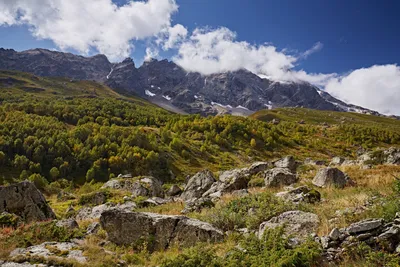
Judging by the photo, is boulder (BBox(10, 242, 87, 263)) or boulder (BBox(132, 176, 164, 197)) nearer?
boulder (BBox(10, 242, 87, 263))

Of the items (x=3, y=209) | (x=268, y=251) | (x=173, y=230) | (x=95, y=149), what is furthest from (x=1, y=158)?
(x=268, y=251)

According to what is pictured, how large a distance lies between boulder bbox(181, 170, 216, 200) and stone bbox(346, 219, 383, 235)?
19.9 m

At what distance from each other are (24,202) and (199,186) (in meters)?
16.2

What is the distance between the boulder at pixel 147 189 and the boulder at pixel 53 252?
21.0m

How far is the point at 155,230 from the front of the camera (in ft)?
40.6

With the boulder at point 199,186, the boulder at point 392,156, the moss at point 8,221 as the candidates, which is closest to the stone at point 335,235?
the moss at point 8,221

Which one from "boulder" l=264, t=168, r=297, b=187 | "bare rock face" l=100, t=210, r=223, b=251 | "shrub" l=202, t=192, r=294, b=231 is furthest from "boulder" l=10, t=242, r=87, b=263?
"boulder" l=264, t=168, r=297, b=187

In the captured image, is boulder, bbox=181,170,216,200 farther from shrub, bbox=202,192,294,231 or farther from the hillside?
shrub, bbox=202,192,294,231

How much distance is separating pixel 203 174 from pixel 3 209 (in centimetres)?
1903

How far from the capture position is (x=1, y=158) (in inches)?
3172

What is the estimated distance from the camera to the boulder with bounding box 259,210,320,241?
376 inches

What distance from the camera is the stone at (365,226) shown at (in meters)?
8.03

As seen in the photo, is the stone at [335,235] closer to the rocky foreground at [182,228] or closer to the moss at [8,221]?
the rocky foreground at [182,228]

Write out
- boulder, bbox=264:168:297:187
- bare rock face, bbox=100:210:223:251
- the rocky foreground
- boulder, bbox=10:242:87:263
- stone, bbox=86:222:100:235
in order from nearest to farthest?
the rocky foreground
boulder, bbox=10:242:87:263
bare rock face, bbox=100:210:223:251
stone, bbox=86:222:100:235
boulder, bbox=264:168:297:187
